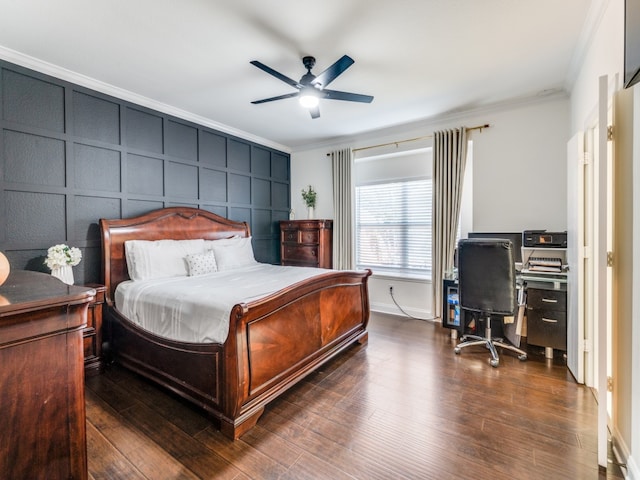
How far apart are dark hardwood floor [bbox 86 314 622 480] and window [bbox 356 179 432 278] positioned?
6.46ft

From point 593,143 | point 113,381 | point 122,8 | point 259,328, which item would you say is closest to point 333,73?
point 122,8

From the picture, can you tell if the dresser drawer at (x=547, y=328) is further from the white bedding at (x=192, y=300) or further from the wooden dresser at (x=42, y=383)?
the wooden dresser at (x=42, y=383)

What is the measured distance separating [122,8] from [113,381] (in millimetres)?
2905

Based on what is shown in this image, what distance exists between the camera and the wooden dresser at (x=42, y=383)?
2.83 ft

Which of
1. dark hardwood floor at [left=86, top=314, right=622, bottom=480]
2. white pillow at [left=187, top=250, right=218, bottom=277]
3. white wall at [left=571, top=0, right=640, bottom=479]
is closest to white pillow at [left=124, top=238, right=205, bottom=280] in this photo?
white pillow at [left=187, top=250, right=218, bottom=277]

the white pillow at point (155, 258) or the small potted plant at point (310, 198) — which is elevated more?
the small potted plant at point (310, 198)

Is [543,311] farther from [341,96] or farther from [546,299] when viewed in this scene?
[341,96]

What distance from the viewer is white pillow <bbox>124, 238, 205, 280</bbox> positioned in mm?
3016

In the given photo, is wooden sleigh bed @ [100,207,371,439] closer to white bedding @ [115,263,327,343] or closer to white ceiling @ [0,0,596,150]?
white bedding @ [115,263,327,343]

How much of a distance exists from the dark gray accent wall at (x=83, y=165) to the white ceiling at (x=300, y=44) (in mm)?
274

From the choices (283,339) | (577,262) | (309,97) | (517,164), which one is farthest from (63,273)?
(517,164)

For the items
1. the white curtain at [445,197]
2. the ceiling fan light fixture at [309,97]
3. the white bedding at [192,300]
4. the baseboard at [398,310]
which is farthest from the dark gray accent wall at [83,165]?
the white curtain at [445,197]

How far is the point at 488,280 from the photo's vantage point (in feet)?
9.53

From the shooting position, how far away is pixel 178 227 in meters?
3.70
